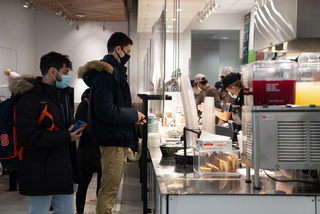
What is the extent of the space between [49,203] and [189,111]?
117cm

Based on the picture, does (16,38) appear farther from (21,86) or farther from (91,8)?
(21,86)

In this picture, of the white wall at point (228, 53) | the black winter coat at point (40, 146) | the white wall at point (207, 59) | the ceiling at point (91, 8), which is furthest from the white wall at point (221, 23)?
the black winter coat at point (40, 146)

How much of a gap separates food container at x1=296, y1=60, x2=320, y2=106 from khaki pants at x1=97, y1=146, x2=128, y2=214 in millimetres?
1426

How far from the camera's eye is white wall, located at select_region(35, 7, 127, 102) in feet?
30.8

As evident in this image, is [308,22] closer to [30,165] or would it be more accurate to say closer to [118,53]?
[118,53]

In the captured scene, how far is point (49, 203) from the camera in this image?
216 cm

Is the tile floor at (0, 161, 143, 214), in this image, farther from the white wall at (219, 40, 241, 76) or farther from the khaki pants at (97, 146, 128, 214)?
the white wall at (219, 40, 241, 76)

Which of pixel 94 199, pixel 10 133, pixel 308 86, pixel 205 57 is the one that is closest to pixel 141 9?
pixel 94 199

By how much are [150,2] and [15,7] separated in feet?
12.3

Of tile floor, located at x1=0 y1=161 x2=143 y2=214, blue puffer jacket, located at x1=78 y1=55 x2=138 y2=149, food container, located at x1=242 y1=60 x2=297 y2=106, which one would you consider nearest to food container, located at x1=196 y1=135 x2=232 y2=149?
food container, located at x1=242 y1=60 x2=297 y2=106

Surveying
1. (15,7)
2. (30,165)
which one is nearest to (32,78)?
(30,165)

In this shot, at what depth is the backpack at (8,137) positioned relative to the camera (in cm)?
207

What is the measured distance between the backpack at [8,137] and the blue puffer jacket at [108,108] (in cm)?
62

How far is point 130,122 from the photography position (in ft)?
8.52
